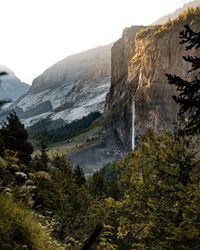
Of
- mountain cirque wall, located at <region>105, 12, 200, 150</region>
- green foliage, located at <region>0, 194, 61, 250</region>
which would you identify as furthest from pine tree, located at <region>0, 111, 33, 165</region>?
mountain cirque wall, located at <region>105, 12, 200, 150</region>

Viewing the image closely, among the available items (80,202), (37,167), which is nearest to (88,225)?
(80,202)

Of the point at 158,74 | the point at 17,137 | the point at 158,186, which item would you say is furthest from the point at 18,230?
the point at 158,74

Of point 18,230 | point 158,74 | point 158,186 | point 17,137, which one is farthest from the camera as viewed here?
point 158,74

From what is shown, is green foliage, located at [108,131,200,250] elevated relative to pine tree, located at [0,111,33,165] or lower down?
lower down

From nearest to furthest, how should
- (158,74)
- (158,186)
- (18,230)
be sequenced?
(18,230) → (158,186) → (158,74)

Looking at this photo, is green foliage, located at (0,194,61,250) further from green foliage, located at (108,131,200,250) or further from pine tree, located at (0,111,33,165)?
pine tree, located at (0,111,33,165)

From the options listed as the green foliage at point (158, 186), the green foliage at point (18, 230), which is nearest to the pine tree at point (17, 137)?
the green foliage at point (158, 186)

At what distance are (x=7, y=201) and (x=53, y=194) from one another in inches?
1063

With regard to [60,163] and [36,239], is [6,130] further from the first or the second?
[60,163]

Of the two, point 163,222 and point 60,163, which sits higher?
point 163,222

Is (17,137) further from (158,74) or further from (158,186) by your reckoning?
(158,74)

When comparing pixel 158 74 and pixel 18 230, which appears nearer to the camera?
pixel 18 230

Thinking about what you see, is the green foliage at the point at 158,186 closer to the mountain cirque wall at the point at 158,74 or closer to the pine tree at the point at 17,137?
the pine tree at the point at 17,137

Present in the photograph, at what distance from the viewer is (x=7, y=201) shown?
24.7ft
